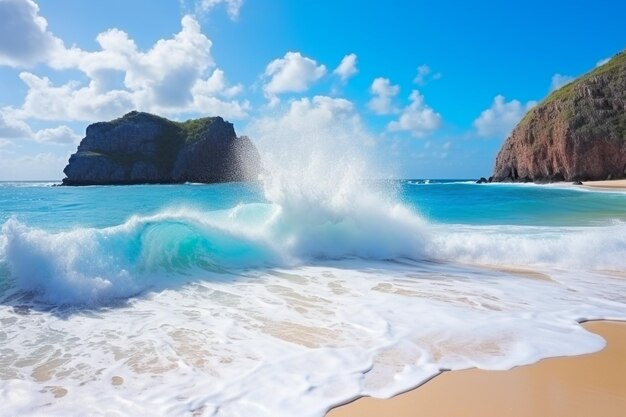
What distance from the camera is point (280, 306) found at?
21.4 feet

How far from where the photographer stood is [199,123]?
131 meters

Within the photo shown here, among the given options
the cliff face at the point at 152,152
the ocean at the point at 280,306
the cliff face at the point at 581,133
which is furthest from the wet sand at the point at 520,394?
the cliff face at the point at 152,152

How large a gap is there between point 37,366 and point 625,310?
7981 mm

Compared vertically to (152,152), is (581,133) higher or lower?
lower

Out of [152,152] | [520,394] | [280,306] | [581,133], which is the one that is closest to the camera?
[520,394]

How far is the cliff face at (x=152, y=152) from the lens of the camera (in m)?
106

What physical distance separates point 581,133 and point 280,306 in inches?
2652

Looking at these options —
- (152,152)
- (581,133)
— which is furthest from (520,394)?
(152,152)

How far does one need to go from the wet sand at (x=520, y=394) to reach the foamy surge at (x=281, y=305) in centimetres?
21

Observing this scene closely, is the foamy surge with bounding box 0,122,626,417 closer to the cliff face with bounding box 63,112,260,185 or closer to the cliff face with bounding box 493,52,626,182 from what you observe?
the cliff face with bounding box 493,52,626,182

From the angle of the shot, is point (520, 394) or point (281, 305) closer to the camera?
point (520, 394)

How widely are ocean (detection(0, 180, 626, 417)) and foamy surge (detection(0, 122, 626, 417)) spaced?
0.10 ft

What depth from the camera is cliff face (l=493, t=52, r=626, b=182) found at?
191 ft

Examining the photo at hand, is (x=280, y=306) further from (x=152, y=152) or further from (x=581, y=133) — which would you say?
(x=152, y=152)
